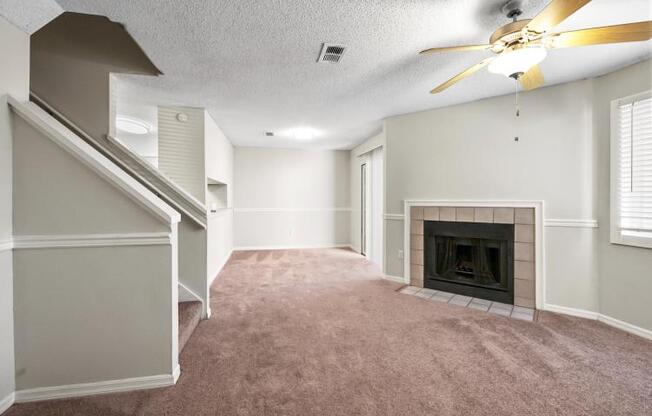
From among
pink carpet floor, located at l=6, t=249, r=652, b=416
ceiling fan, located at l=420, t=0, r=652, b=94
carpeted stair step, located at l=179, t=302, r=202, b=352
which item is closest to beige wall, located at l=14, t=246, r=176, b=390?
pink carpet floor, located at l=6, t=249, r=652, b=416

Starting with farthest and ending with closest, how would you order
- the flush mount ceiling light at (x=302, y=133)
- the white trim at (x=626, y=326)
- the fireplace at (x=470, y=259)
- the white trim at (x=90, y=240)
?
the flush mount ceiling light at (x=302, y=133)
the fireplace at (x=470, y=259)
the white trim at (x=626, y=326)
the white trim at (x=90, y=240)

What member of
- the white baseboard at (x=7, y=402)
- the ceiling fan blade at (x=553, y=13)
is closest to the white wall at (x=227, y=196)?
the white baseboard at (x=7, y=402)

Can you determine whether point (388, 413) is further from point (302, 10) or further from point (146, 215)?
point (302, 10)

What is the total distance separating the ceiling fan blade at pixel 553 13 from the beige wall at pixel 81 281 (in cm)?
225

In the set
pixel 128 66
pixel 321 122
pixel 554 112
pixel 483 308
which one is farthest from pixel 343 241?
pixel 128 66

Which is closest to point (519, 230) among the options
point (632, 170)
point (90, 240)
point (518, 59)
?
point (632, 170)

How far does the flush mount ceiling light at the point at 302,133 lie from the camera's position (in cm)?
470

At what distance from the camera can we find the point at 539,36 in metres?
1.54

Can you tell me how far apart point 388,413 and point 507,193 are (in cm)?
268

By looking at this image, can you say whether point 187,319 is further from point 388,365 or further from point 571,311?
point 571,311

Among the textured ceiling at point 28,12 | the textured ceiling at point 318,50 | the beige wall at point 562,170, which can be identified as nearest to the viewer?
the textured ceiling at point 28,12

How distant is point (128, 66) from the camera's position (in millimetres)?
2590

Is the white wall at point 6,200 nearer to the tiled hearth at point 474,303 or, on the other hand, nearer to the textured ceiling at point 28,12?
the textured ceiling at point 28,12

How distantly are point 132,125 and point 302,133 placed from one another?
2.60 metres
